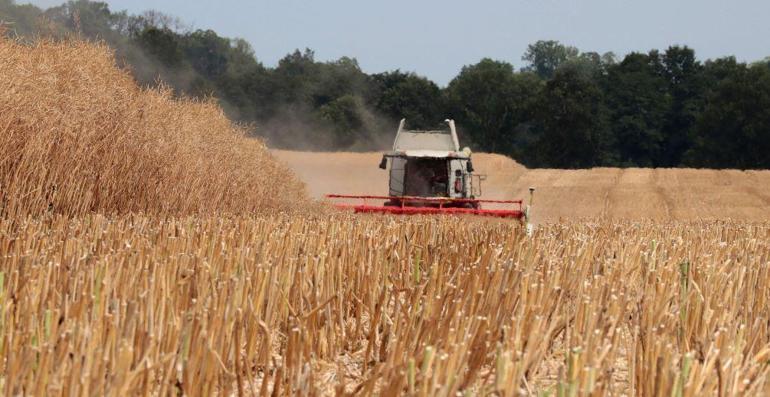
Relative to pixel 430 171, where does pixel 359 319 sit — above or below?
below

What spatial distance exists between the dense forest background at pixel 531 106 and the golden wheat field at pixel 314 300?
4053cm

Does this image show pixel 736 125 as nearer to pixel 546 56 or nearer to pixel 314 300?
pixel 314 300

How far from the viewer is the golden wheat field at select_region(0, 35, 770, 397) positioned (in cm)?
302

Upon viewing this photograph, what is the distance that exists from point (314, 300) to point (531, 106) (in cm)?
5987

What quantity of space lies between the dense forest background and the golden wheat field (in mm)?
40528

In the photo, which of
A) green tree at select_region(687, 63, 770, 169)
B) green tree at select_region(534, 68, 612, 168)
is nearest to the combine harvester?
green tree at select_region(687, 63, 770, 169)

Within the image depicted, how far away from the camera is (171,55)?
176 feet

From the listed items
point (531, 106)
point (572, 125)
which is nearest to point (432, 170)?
point (572, 125)

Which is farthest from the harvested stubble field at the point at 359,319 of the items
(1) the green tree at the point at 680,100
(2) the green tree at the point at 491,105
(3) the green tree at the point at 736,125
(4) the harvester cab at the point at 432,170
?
(2) the green tree at the point at 491,105

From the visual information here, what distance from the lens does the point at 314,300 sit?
185 inches

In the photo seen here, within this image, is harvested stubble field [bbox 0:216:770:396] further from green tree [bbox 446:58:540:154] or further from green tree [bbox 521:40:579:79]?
green tree [bbox 521:40:579:79]

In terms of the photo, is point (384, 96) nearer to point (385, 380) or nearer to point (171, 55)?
point (171, 55)

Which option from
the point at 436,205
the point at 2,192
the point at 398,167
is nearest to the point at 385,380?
the point at 2,192

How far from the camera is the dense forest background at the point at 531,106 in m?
55.7
